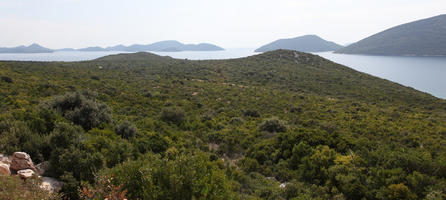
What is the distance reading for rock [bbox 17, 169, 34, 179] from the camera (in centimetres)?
506

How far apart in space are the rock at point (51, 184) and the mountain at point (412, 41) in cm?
18231

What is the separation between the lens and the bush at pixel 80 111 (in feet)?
32.6

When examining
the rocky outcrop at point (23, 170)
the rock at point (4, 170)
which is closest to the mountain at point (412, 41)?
the rocky outcrop at point (23, 170)

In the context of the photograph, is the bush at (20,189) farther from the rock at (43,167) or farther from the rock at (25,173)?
the rock at (43,167)

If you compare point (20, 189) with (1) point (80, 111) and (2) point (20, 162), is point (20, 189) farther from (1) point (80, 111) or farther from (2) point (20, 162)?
(1) point (80, 111)

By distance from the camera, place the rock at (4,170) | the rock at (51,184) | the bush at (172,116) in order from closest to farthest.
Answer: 1. the rock at (4,170)
2. the rock at (51,184)
3. the bush at (172,116)

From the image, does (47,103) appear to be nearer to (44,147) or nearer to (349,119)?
(44,147)

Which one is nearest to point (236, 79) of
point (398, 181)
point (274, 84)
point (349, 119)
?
point (274, 84)

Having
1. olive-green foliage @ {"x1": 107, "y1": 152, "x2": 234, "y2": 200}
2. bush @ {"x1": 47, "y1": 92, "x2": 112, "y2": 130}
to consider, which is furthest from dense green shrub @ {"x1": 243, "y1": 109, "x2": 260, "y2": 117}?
olive-green foliage @ {"x1": 107, "y1": 152, "x2": 234, "y2": 200}

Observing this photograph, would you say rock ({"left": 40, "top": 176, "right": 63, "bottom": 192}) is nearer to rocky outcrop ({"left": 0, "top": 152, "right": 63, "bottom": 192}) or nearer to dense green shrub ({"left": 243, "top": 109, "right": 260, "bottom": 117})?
rocky outcrop ({"left": 0, "top": 152, "right": 63, "bottom": 192})

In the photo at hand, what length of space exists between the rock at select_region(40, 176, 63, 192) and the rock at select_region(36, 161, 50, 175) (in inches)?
14.2

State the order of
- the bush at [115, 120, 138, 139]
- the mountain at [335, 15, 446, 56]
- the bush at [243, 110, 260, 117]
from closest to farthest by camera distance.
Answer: the bush at [115, 120, 138, 139] → the bush at [243, 110, 260, 117] → the mountain at [335, 15, 446, 56]

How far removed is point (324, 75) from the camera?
42.6 meters

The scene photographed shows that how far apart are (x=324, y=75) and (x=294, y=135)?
121ft
